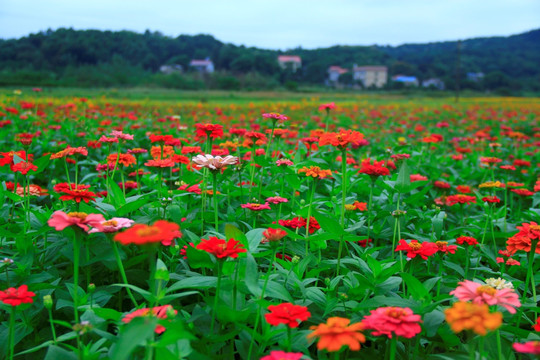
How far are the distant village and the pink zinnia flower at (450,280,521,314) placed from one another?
33.3 meters

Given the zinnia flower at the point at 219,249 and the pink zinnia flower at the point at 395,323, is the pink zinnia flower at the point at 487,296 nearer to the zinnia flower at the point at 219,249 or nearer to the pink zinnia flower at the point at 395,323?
the pink zinnia flower at the point at 395,323

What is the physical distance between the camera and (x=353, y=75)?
2093 inches

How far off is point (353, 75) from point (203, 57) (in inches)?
736

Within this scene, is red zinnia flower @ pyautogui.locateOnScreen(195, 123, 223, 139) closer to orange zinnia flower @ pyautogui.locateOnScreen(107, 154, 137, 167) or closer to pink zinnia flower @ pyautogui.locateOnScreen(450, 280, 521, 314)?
orange zinnia flower @ pyautogui.locateOnScreen(107, 154, 137, 167)

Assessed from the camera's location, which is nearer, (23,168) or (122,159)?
(23,168)

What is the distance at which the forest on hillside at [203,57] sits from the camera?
2594cm

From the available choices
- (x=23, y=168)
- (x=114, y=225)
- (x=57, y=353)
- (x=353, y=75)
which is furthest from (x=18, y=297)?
(x=353, y=75)

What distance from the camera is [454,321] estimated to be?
0.76 metres

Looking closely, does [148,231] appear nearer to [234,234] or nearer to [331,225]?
[234,234]

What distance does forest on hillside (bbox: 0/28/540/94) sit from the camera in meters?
25.9

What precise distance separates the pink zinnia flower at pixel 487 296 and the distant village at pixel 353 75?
33.3 m

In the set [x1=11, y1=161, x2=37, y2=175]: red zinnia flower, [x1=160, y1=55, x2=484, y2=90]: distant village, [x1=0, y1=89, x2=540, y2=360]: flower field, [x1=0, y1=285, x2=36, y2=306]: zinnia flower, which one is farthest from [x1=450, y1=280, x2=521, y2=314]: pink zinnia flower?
[x1=160, y1=55, x2=484, y2=90]: distant village

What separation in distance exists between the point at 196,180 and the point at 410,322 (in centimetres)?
148

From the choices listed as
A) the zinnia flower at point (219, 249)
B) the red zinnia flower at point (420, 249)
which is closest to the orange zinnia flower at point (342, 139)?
the red zinnia flower at point (420, 249)
